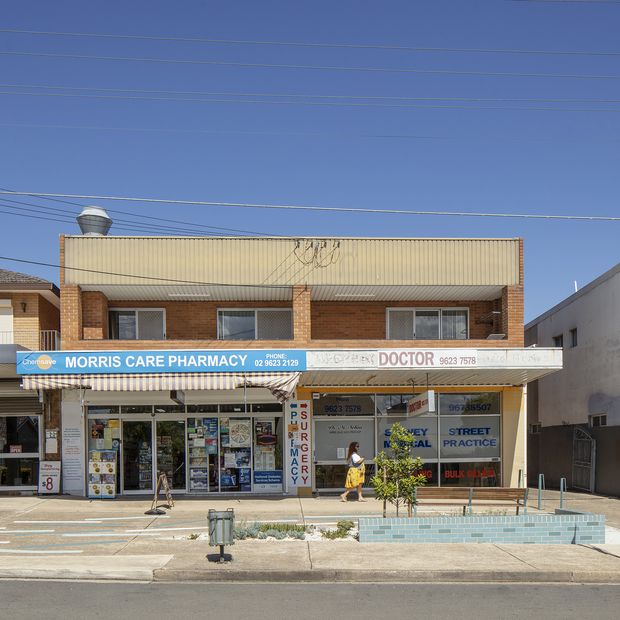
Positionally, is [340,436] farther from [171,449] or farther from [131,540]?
[131,540]

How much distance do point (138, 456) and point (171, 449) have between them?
0.92 metres

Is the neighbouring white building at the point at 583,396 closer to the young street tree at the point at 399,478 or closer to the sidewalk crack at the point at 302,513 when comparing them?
the sidewalk crack at the point at 302,513

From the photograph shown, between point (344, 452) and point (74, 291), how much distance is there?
28.5ft

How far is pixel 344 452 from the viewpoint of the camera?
2250 centimetres

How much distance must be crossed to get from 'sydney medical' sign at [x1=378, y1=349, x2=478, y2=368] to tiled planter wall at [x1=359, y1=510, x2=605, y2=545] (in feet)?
20.2

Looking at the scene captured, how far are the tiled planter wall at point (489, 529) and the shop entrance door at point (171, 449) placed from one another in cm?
914

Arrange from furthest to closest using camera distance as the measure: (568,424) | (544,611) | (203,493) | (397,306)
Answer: (568,424)
(397,306)
(203,493)
(544,611)

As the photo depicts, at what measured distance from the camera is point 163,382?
19.6 m

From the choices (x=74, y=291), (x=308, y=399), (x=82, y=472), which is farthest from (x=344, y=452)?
(x=74, y=291)

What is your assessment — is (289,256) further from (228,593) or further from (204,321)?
(228,593)

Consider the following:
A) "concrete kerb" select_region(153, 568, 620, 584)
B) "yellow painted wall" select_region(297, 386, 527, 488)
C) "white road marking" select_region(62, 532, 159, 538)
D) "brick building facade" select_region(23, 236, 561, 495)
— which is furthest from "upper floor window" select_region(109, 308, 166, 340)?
"concrete kerb" select_region(153, 568, 620, 584)

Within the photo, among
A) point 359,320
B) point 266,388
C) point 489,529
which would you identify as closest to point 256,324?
point 266,388

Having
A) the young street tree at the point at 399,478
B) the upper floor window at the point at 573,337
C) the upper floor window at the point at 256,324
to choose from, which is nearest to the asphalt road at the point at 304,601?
the young street tree at the point at 399,478

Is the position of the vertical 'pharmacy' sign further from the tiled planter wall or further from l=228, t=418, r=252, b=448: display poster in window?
the tiled planter wall
